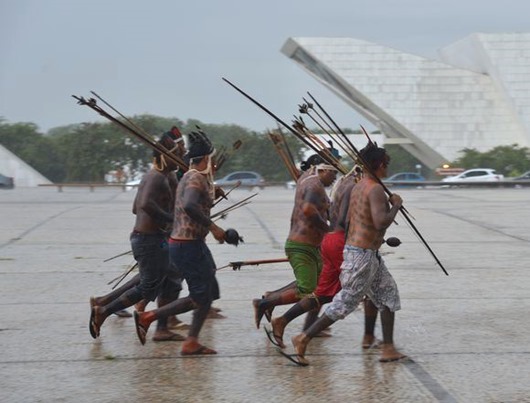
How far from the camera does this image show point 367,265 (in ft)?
25.9

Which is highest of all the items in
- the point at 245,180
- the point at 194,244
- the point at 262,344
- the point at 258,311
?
the point at 245,180

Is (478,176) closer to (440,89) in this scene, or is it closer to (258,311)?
(440,89)

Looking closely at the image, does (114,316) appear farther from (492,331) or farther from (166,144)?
(492,331)

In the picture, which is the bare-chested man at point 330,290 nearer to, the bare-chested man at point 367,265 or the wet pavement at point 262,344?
the wet pavement at point 262,344

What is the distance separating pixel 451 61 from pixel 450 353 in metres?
84.5

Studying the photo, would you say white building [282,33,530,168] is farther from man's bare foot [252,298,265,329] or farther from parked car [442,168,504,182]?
man's bare foot [252,298,265,329]

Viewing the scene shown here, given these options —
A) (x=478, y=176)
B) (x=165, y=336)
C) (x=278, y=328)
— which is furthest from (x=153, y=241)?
(x=478, y=176)

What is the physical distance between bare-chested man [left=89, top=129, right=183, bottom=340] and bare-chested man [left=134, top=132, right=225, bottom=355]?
47cm

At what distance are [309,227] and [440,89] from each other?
248ft

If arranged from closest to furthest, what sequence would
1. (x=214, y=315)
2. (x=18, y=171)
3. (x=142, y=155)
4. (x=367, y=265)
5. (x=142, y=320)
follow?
(x=367, y=265) → (x=142, y=320) → (x=214, y=315) → (x=142, y=155) → (x=18, y=171)

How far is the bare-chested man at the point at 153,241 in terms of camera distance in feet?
29.3

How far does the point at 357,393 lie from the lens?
710 cm

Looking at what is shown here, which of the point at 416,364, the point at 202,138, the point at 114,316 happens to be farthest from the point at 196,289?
the point at 114,316

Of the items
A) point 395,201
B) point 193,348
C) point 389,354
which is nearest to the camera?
point 395,201
